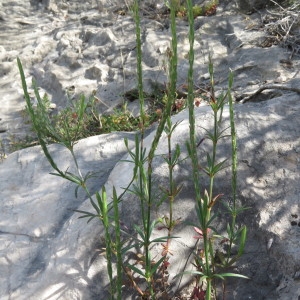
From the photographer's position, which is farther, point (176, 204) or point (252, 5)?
point (252, 5)

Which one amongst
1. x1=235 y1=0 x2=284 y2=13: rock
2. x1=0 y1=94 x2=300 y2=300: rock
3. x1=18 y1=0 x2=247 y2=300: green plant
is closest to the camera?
x1=18 y1=0 x2=247 y2=300: green plant

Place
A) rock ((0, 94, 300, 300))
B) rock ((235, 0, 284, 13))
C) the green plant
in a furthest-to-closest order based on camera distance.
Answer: rock ((235, 0, 284, 13)), rock ((0, 94, 300, 300)), the green plant

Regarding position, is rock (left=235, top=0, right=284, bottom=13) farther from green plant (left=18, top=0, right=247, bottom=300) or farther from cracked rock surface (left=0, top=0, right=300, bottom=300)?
green plant (left=18, top=0, right=247, bottom=300)

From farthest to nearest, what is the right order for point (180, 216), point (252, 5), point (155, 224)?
1. point (252, 5)
2. point (180, 216)
3. point (155, 224)

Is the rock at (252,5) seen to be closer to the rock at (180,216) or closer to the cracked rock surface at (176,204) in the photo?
the cracked rock surface at (176,204)

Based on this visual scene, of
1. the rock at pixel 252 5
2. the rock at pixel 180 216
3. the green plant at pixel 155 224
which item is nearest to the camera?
the green plant at pixel 155 224

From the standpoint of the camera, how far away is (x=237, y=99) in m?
4.59

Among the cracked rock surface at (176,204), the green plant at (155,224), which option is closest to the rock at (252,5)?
the cracked rock surface at (176,204)

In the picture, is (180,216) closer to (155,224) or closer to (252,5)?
(155,224)

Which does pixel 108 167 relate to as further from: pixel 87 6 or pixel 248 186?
pixel 87 6

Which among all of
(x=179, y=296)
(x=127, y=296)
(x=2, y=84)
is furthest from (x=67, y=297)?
(x=2, y=84)

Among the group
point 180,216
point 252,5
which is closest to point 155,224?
point 180,216

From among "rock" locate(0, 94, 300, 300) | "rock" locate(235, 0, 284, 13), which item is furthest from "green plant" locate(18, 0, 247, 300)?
"rock" locate(235, 0, 284, 13)

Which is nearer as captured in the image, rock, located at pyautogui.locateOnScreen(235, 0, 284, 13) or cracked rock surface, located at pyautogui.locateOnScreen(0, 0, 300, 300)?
cracked rock surface, located at pyautogui.locateOnScreen(0, 0, 300, 300)
